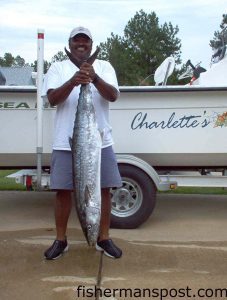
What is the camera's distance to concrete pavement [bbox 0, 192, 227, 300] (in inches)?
148

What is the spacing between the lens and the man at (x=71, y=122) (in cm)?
411

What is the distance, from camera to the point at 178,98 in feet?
18.3

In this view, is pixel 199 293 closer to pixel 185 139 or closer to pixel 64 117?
pixel 64 117

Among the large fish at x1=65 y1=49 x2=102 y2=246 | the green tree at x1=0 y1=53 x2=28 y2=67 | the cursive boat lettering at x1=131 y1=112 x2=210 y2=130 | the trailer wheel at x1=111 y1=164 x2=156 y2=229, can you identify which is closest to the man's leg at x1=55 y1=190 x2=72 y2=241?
the large fish at x1=65 y1=49 x2=102 y2=246

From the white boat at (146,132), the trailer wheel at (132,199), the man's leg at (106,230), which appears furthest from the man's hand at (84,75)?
the trailer wheel at (132,199)

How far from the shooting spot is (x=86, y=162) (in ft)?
12.9

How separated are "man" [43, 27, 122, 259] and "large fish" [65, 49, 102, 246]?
0.22m

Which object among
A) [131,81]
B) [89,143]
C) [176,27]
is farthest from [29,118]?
[176,27]

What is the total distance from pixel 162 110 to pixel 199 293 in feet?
7.77

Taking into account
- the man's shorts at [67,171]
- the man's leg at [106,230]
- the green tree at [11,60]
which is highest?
the green tree at [11,60]

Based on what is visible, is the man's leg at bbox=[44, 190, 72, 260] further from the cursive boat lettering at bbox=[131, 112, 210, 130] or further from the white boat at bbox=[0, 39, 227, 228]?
the cursive boat lettering at bbox=[131, 112, 210, 130]

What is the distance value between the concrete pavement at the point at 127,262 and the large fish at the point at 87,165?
39cm

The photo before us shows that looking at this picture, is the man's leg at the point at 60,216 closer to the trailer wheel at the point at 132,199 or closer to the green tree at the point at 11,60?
the trailer wheel at the point at 132,199

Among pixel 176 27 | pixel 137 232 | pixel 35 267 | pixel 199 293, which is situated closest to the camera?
pixel 199 293
